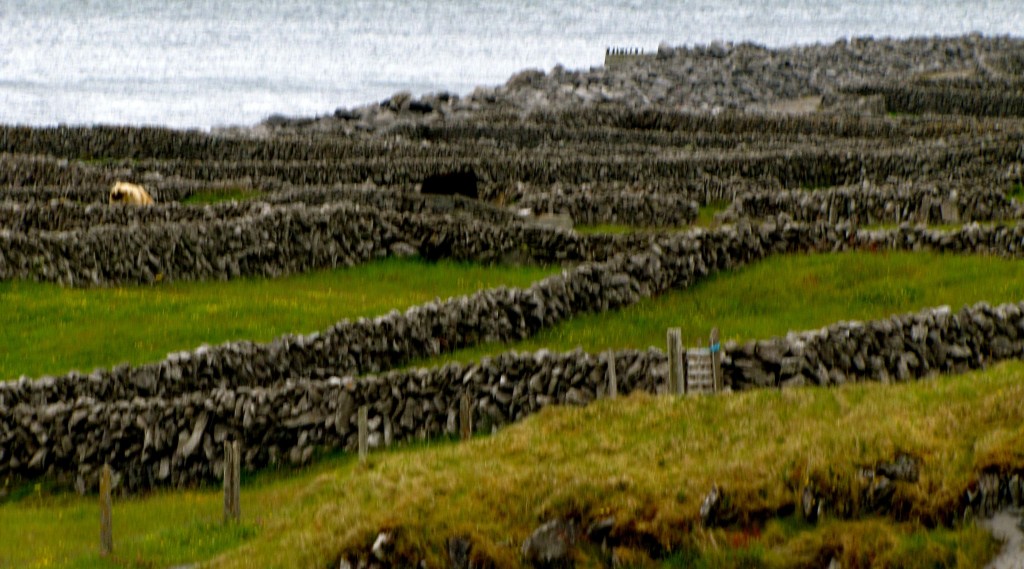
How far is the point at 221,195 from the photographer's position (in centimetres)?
5712

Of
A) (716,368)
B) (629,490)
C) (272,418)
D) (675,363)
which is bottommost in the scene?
(272,418)

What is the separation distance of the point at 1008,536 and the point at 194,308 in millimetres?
25472

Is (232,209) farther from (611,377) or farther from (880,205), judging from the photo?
(611,377)

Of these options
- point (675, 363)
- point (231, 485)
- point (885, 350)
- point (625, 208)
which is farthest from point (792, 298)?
point (231, 485)

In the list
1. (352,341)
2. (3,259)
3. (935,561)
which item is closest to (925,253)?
(352,341)

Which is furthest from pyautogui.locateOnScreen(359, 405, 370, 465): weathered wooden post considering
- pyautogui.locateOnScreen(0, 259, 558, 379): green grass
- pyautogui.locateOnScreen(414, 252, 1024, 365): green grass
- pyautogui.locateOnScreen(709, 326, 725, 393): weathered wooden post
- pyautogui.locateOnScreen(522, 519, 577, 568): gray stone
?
pyautogui.locateOnScreen(522, 519, 577, 568): gray stone

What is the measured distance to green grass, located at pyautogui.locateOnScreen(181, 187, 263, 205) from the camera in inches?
2222

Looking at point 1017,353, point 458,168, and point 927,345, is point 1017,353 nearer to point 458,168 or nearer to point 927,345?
point 927,345

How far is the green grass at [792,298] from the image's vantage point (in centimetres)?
3519

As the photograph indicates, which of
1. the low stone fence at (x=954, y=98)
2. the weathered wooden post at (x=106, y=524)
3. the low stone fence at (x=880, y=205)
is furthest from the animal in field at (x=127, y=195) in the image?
the low stone fence at (x=954, y=98)

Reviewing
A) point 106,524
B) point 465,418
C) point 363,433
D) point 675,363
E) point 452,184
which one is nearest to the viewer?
point 106,524

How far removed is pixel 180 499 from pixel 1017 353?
14.4 metres

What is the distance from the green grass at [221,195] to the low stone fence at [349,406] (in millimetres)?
26395

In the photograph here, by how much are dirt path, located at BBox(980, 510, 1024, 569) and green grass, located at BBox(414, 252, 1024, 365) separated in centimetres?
1646
